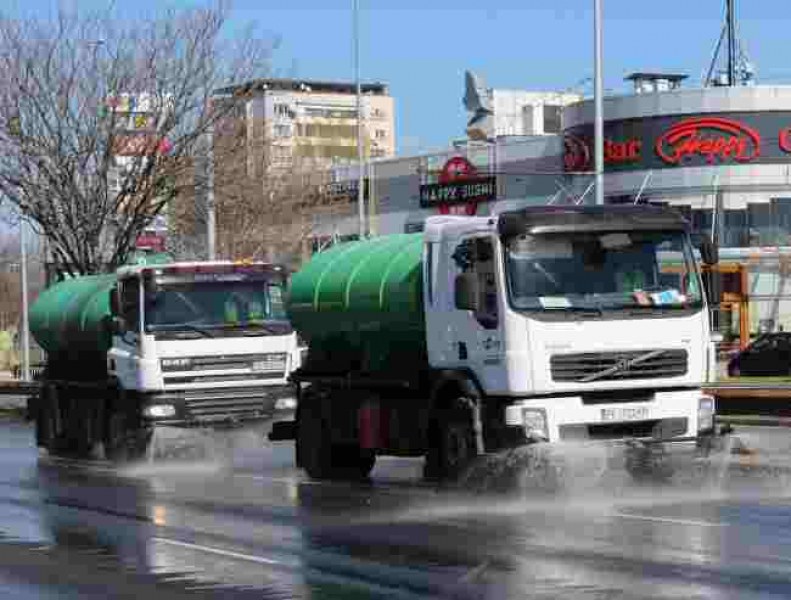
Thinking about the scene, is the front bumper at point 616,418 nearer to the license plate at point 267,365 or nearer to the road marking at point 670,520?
the road marking at point 670,520

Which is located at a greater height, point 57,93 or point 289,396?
point 57,93

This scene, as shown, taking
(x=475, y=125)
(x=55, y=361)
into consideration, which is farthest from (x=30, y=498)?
(x=475, y=125)

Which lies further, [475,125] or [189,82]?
[475,125]

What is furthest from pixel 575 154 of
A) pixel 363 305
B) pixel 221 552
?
pixel 221 552

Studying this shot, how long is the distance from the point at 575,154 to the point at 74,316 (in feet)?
142

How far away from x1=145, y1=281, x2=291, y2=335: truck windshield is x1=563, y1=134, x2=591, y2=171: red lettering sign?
1760 inches

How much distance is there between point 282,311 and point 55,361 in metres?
5.95

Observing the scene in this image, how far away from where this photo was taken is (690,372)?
55.8ft

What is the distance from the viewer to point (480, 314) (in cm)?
1688

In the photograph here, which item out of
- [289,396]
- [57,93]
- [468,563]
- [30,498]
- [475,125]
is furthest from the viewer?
[475,125]

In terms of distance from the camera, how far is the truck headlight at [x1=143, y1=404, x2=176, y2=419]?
76.4 feet

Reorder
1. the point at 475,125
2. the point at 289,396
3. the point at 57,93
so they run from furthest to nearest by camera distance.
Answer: the point at 475,125
the point at 57,93
the point at 289,396

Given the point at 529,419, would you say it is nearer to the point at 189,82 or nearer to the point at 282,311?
the point at 282,311

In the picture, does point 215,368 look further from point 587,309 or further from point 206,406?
point 587,309
